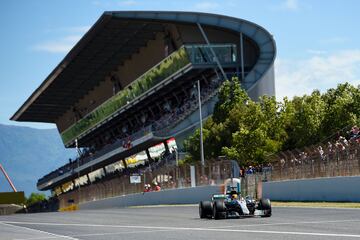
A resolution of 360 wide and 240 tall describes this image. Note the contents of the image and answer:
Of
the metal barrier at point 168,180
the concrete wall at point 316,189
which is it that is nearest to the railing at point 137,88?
the metal barrier at point 168,180

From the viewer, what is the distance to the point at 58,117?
138m

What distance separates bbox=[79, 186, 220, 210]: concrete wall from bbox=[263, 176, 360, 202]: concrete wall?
18.6 ft

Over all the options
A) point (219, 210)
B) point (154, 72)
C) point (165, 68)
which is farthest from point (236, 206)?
point (154, 72)

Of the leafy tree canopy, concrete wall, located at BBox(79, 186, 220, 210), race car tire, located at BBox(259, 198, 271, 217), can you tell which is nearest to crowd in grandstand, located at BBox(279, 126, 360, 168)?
concrete wall, located at BBox(79, 186, 220, 210)

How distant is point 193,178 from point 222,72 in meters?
26.7

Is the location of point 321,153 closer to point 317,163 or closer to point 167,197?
point 317,163

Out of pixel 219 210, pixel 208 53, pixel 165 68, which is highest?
pixel 208 53

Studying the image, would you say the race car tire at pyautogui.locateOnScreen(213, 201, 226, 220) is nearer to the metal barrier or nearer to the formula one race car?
the formula one race car

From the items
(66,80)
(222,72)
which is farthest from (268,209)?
(66,80)

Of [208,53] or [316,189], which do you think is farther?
[208,53]

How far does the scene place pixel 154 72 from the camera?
8225 cm

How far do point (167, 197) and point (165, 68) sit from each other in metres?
29.7

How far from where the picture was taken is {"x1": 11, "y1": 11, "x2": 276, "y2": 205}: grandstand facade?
239 ft

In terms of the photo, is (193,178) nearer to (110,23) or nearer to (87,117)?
(110,23)
